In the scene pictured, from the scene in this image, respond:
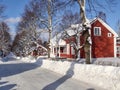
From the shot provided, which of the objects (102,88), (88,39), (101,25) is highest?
(101,25)

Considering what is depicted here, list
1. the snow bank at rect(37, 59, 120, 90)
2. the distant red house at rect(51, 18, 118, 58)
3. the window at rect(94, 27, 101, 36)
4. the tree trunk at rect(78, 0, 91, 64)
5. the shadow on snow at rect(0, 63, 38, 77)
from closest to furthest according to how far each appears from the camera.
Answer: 1. the snow bank at rect(37, 59, 120, 90)
2. the tree trunk at rect(78, 0, 91, 64)
3. the shadow on snow at rect(0, 63, 38, 77)
4. the distant red house at rect(51, 18, 118, 58)
5. the window at rect(94, 27, 101, 36)

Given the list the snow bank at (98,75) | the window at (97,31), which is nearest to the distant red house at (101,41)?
the window at (97,31)

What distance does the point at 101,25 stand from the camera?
48688mm

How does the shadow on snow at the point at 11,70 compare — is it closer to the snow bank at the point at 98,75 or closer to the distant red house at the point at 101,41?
the snow bank at the point at 98,75

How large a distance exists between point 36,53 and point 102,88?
68017 millimetres

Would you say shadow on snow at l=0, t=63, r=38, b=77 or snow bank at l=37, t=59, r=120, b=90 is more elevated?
snow bank at l=37, t=59, r=120, b=90

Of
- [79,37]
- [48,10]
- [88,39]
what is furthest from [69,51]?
[88,39]

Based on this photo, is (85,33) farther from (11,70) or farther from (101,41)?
(101,41)

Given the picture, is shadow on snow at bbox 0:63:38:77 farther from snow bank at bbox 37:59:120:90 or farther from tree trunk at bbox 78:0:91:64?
tree trunk at bbox 78:0:91:64

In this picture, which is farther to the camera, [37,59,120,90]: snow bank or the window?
the window

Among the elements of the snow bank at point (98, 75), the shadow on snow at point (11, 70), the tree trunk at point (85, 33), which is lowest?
the shadow on snow at point (11, 70)

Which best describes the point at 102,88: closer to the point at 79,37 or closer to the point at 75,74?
the point at 75,74

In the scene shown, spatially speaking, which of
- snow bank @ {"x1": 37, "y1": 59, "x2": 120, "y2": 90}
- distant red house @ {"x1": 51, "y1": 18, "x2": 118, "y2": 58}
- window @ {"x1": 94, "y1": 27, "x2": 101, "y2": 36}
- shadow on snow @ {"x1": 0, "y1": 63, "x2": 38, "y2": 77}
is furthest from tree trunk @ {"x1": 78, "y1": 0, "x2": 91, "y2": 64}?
window @ {"x1": 94, "y1": 27, "x2": 101, "y2": 36}

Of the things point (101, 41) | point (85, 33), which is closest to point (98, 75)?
point (85, 33)
